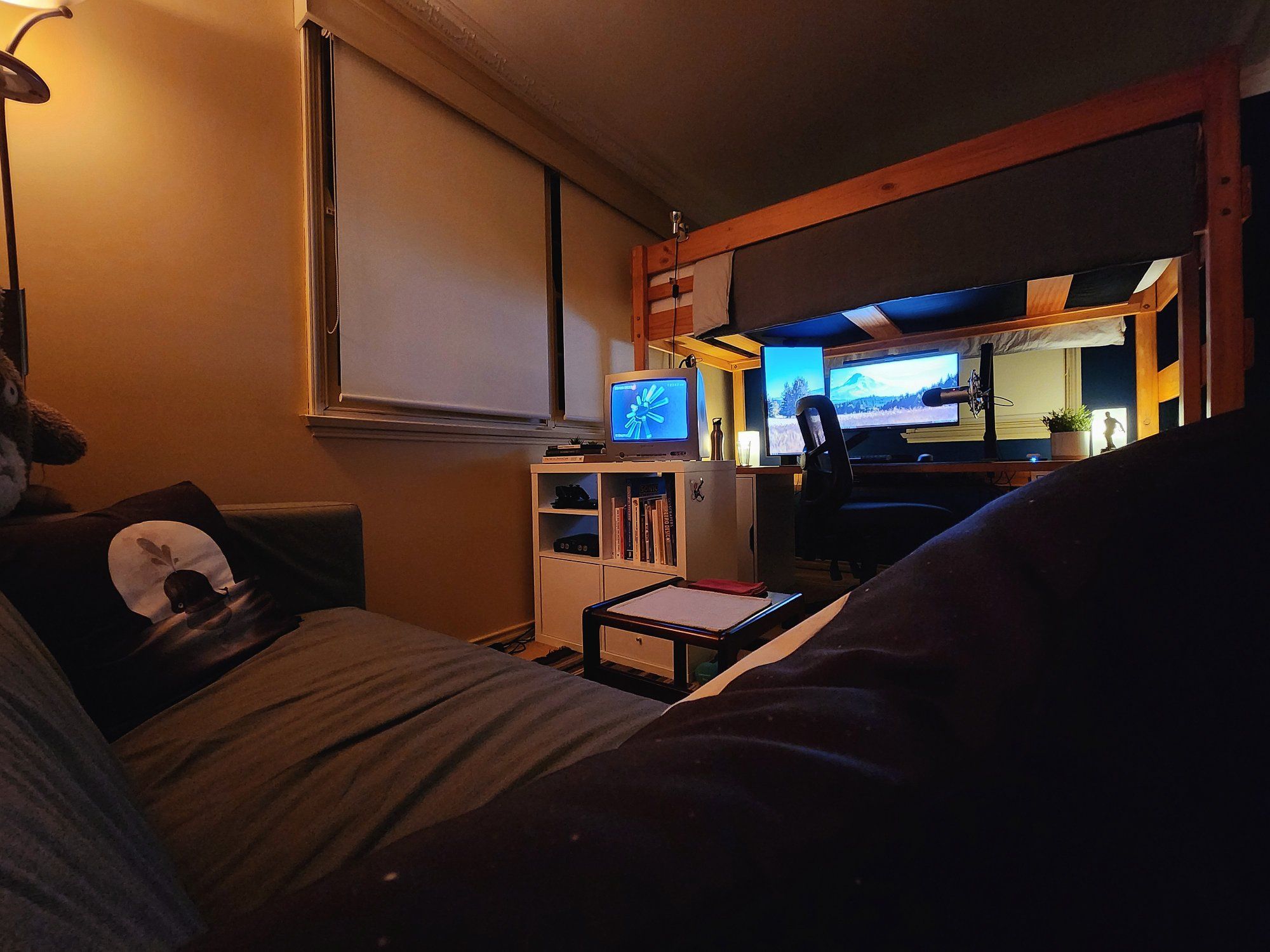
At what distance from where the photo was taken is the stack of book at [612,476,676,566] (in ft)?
6.51

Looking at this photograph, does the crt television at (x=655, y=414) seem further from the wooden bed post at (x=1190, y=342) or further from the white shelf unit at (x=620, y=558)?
the wooden bed post at (x=1190, y=342)

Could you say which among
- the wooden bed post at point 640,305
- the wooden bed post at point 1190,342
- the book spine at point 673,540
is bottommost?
the book spine at point 673,540

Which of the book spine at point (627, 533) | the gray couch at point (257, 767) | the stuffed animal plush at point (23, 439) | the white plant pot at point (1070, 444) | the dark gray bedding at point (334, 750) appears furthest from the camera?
the white plant pot at point (1070, 444)

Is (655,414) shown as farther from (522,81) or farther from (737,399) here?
(737,399)

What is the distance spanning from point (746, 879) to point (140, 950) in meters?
0.34

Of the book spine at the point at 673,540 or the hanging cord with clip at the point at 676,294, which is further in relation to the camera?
the hanging cord with clip at the point at 676,294

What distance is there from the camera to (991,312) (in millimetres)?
3234

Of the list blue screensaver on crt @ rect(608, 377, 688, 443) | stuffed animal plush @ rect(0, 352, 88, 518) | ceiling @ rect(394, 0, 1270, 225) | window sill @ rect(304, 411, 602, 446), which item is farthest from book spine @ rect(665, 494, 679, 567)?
ceiling @ rect(394, 0, 1270, 225)

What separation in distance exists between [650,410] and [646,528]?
1.73 feet

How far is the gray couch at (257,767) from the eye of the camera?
10.5 inches

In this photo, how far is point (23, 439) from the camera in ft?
3.01

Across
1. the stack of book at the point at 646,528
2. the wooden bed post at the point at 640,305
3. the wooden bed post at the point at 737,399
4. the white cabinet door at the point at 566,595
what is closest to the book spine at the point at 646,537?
the stack of book at the point at 646,528

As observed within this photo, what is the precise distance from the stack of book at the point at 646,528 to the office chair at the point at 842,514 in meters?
0.62

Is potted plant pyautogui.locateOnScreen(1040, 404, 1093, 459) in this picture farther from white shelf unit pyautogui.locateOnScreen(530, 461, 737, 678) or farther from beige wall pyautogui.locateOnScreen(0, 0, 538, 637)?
beige wall pyautogui.locateOnScreen(0, 0, 538, 637)
